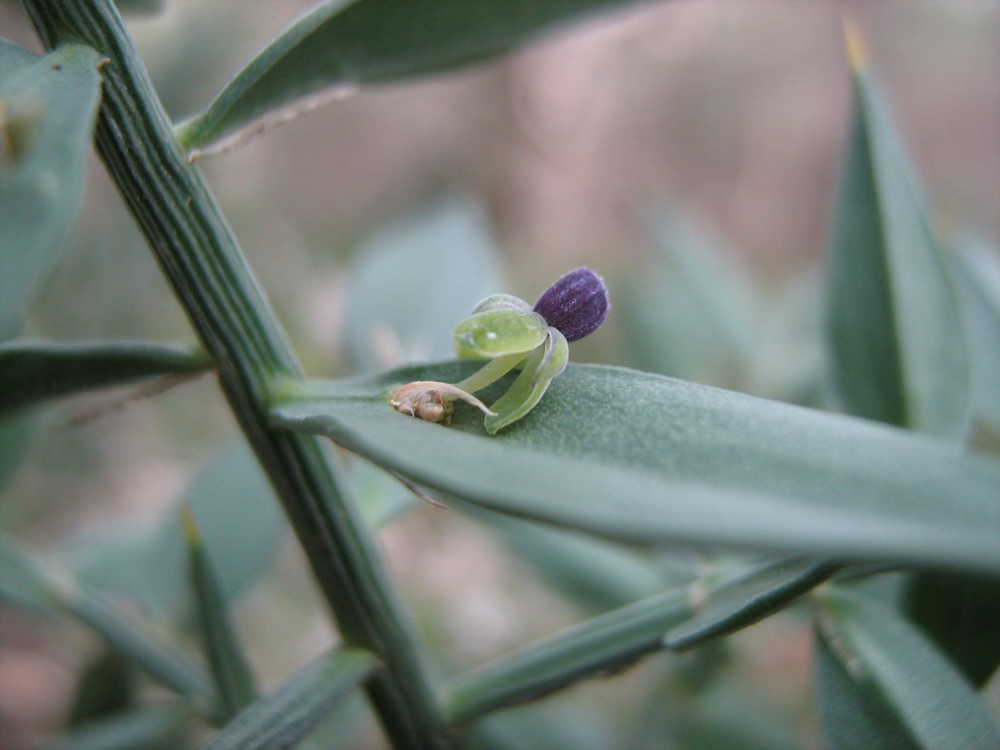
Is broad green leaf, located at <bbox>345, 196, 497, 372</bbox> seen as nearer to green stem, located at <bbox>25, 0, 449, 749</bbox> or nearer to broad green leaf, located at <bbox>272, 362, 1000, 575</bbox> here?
green stem, located at <bbox>25, 0, 449, 749</bbox>

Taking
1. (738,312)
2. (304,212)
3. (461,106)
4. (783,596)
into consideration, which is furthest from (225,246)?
(461,106)

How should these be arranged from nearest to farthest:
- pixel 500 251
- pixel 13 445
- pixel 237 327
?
pixel 237 327
pixel 13 445
pixel 500 251

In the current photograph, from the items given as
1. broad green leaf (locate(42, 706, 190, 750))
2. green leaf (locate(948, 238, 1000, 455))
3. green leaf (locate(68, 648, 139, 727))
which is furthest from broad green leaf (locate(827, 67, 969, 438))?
green leaf (locate(68, 648, 139, 727))

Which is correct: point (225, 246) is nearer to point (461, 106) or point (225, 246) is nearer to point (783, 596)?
point (783, 596)

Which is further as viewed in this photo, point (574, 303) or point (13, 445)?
point (13, 445)

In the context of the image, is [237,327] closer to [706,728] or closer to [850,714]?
[850,714]

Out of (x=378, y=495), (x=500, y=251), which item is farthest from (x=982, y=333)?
(x=500, y=251)
